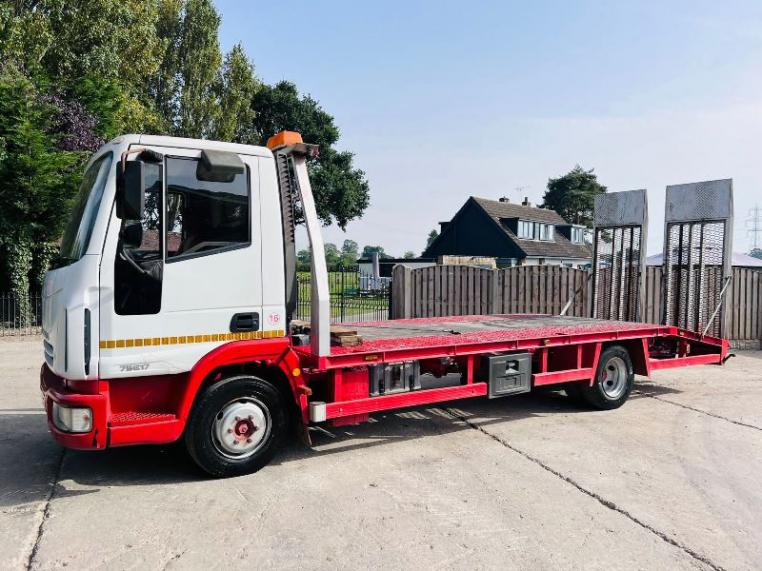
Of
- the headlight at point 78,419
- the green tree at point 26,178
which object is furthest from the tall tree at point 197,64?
the headlight at point 78,419

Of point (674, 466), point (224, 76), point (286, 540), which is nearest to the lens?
point (286, 540)

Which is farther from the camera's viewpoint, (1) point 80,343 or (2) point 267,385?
(2) point 267,385

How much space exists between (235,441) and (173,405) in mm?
613

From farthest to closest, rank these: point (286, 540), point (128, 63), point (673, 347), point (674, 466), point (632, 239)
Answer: point (128, 63) < point (632, 239) < point (673, 347) < point (674, 466) < point (286, 540)

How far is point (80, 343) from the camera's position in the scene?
4.16 meters

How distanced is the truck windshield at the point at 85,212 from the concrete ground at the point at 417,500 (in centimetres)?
197

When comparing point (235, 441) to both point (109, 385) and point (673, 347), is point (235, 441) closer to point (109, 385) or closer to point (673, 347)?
point (109, 385)

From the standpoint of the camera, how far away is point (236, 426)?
482cm

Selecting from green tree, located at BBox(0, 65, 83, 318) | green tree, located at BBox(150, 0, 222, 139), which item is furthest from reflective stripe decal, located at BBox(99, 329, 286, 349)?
green tree, located at BBox(150, 0, 222, 139)

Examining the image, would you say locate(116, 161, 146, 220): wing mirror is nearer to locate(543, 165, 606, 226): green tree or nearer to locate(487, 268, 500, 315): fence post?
locate(487, 268, 500, 315): fence post

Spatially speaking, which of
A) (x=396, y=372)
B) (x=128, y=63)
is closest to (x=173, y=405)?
(x=396, y=372)

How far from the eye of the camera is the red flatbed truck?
4.26 m

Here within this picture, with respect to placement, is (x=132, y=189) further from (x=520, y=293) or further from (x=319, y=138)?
(x=319, y=138)

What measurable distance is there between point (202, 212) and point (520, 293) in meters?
10.4
